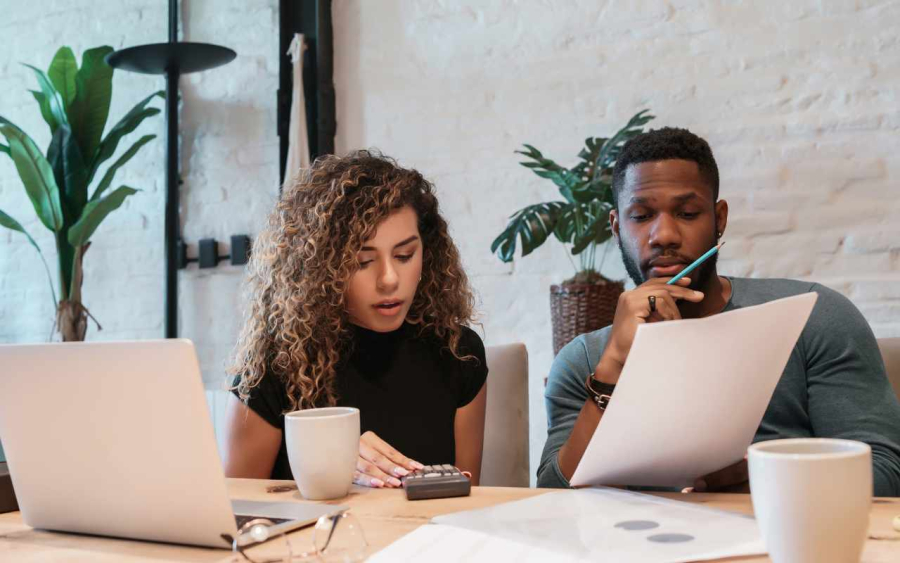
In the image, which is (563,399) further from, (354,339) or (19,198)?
(19,198)

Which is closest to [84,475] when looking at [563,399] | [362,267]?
[362,267]

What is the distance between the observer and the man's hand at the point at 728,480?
1132 millimetres

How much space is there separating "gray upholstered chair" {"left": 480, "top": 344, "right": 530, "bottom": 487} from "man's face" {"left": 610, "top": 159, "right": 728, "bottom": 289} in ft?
0.96

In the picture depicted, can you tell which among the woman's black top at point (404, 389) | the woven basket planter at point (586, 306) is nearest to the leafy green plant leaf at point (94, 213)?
the woven basket planter at point (586, 306)

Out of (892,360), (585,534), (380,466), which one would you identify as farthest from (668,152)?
(585,534)

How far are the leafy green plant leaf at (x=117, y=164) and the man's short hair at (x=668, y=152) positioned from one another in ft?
6.89

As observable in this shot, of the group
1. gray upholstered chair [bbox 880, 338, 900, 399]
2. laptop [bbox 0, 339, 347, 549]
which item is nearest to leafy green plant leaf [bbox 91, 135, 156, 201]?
laptop [bbox 0, 339, 347, 549]

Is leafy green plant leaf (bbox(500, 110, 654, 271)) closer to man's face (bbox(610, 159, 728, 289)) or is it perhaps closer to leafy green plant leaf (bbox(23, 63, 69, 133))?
man's face (bbox(610, 159, 728, 289))

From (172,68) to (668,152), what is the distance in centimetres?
213

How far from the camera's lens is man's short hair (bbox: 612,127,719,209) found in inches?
58.4

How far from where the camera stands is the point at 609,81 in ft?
9.21

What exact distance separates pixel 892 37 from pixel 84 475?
7.94 ft

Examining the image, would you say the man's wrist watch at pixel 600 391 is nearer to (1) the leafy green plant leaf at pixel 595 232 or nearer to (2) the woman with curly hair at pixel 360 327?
(2) the woman with curly hair at pixel 360 327

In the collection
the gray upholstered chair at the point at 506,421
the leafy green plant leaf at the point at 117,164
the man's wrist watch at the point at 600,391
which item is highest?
the leafy green plant leaf at the point at 117,164
